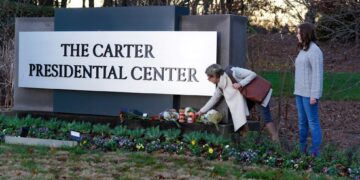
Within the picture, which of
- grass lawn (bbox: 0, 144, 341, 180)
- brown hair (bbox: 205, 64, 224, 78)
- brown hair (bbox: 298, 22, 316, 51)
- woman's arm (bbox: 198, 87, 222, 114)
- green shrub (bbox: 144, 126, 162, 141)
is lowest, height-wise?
grass lawn (bbox: 0, 144, 341, 180)

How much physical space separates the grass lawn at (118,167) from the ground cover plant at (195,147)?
68 mm

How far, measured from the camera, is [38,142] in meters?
10.3

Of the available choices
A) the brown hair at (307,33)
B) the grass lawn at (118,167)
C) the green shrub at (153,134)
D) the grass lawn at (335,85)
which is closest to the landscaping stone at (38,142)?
the grass lawn at (118,167)

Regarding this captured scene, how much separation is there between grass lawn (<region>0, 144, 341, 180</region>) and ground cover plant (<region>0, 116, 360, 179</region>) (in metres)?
0.07

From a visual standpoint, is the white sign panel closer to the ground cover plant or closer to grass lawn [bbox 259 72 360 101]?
the ground cover plant

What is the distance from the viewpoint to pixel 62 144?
997 cm

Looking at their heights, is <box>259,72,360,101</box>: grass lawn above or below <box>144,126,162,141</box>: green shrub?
above

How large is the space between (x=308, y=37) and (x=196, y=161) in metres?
2.14

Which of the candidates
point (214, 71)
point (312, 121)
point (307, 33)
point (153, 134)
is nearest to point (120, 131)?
point (153, 134)

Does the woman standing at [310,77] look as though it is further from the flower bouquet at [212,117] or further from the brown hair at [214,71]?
the flower bouquet at [212,117]

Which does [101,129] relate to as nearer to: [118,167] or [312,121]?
[118,167]

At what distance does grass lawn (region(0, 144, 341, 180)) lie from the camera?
7.92 m

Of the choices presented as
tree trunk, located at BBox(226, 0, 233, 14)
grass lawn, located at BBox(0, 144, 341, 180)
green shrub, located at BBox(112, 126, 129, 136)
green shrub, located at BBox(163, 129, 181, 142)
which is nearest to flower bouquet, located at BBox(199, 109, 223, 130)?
green shrub, located at BBox(163, 129, 181, 142)

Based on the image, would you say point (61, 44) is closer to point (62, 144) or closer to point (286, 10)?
point (62, 144)
